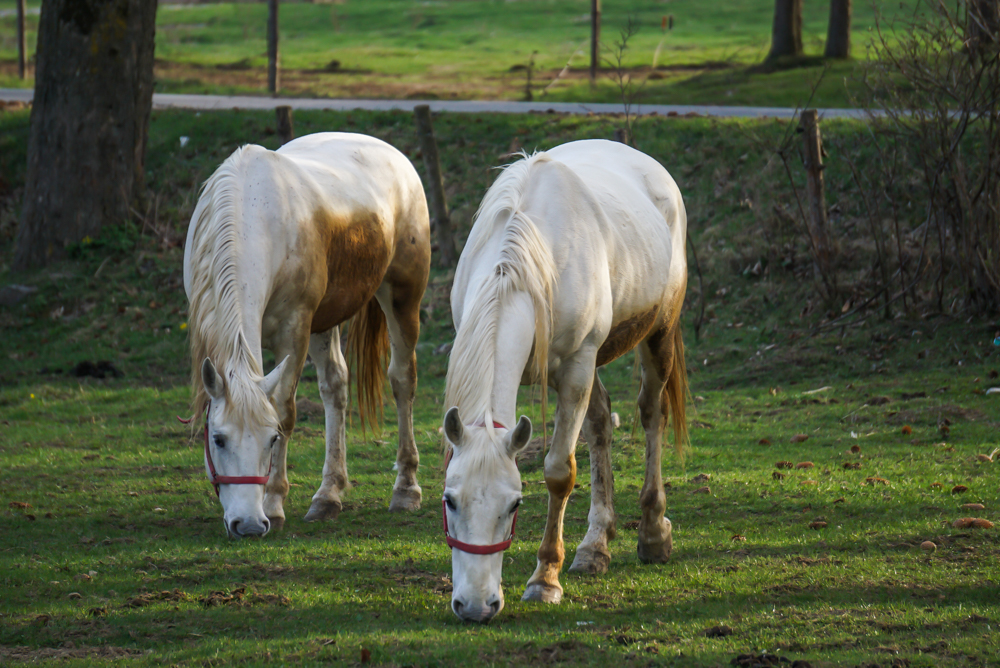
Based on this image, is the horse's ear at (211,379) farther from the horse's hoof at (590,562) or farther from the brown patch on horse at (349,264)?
the horse's hoof at (590,562)

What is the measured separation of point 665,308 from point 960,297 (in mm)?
5501

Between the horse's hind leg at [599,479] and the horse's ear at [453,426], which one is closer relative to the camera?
the horse's ear at [453,426]

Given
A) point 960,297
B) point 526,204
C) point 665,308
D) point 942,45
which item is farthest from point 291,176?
point 960,297

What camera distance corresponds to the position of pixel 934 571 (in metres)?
4.64

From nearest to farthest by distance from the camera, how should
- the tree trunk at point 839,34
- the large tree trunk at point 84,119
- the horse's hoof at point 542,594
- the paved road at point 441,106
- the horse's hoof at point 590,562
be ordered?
the horse's hoof at point 542,594, the horse's hoof at point 590,562, the large tree trunk at point 84,119, the paved road at point 441,106, the tree trunk at point 839,34

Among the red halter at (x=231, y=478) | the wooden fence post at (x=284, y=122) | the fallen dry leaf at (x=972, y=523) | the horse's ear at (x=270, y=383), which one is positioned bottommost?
the fallen dry leaf at (x=972, y=523)

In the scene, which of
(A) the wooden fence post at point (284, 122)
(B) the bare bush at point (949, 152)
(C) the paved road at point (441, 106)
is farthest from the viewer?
(C) the paved road at point (441, 106)

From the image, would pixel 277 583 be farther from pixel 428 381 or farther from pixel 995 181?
pixel 995 181

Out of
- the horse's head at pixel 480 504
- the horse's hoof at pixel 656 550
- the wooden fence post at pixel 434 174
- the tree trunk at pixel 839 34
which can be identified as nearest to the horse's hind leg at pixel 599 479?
the horse's hoof at pixel 656 550

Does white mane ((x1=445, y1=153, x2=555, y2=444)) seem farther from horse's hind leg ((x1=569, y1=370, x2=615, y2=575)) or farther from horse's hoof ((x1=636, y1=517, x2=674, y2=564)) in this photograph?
horse's hoof ((x1=636, y1=517, x2=674, y2=564))

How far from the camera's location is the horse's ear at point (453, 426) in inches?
140

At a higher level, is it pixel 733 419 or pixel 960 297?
pixel 960 297

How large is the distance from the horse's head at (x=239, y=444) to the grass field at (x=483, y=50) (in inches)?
544

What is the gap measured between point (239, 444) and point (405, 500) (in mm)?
Result: 1836
